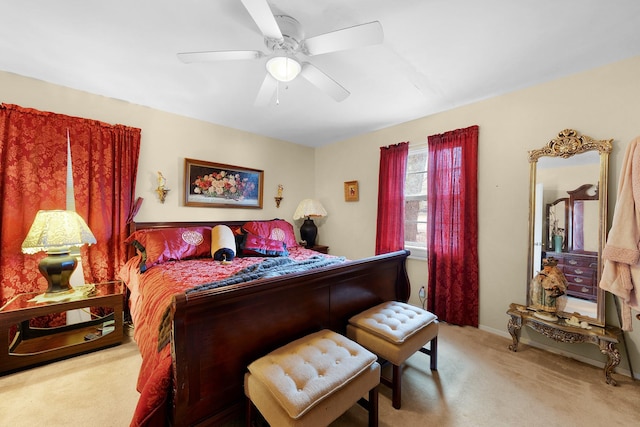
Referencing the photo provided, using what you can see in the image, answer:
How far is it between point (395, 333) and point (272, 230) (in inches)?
87.9

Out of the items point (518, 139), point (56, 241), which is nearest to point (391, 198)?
point (518, 139)

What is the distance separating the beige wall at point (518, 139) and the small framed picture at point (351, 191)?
827mm

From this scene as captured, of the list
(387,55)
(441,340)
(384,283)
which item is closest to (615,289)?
(441,340)

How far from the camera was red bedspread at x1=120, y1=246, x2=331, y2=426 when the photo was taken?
1.11 m

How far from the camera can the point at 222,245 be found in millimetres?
2699

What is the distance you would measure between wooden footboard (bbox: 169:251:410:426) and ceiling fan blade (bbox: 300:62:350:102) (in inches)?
52.9

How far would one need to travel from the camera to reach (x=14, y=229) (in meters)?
2.19

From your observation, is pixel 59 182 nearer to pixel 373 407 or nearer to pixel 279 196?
pixel 279 196

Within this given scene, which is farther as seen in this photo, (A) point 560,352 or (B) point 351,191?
(B) point 351,191

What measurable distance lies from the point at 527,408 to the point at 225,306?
6.57 feet

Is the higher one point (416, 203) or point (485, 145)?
point (485, 145)

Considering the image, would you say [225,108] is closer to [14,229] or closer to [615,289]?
[14,229]

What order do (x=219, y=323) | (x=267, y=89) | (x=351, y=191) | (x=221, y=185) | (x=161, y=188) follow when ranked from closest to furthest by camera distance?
1. (x=219, y=323)
2. (x=267, y=89)
3. (x=161, y=188)
4. (x=221, y=185)
5. (x=351, y=191)

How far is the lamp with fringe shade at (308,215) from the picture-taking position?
392 centimetres
